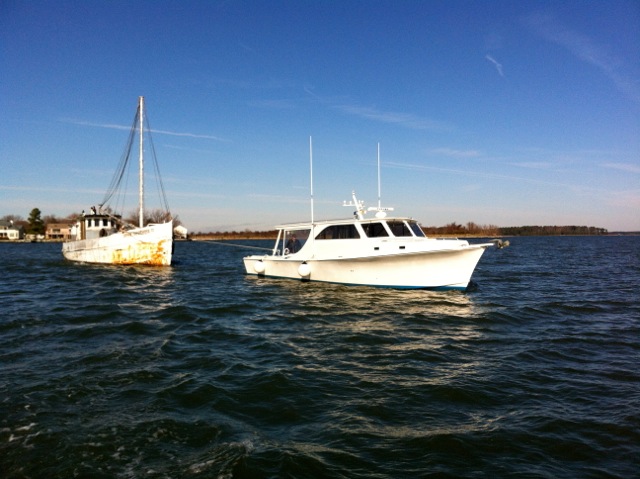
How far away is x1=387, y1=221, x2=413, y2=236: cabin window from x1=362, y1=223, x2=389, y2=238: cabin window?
361mm

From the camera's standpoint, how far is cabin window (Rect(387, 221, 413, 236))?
Answer: 1707 centimetres

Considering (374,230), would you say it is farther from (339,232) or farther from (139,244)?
(139,244)

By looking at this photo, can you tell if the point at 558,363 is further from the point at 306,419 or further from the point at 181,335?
the point at 181,335

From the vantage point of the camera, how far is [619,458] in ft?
15.1

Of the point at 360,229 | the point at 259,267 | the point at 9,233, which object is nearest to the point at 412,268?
the point at 360,229

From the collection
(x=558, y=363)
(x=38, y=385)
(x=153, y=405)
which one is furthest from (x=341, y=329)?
(x=38, y=385)

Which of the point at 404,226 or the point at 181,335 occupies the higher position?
the point at 404,226

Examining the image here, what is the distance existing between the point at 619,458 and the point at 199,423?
5.01 meters

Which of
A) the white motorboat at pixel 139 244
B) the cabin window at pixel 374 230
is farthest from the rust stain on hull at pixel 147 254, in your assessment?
the cabin window at pixel 374 230

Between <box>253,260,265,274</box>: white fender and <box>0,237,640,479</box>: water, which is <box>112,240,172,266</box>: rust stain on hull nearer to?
<box>253,260,265,274</box>: white fender

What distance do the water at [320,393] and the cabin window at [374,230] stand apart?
4335mm

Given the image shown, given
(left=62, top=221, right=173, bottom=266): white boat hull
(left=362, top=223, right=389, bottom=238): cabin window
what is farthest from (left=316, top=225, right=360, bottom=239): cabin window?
(left=62, top=221, right=173, bottom=266): white boat hull

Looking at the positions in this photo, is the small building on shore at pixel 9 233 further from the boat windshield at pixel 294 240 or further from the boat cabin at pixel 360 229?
the boat cabin at pixel 360 229

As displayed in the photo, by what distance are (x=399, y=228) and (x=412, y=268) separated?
206 centimetres
